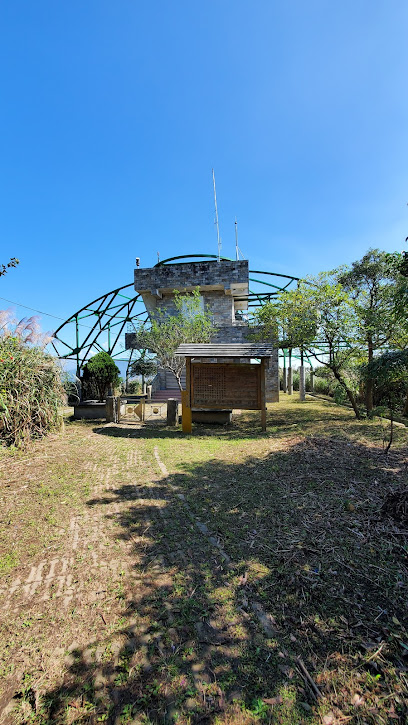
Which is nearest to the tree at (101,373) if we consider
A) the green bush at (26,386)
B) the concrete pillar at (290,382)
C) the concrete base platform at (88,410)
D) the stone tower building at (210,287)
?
the concrete base platform at (88,410)

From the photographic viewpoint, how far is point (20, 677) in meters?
1.93

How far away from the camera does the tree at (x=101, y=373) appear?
13.3m

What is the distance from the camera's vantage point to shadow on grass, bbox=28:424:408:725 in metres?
1.78

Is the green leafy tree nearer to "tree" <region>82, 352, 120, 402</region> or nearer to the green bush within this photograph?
"tree" <region>82, 352, 120, 402</region>

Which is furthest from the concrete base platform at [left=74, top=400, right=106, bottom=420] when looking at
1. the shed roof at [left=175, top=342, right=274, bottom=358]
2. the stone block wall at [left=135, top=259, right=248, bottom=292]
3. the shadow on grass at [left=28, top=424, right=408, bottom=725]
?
the stone block wall at [left=135, top=259, right=248, bottom=292]

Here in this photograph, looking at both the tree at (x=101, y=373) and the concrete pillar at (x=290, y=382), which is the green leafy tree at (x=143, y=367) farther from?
the concrete pillar at (x=290, y=382)

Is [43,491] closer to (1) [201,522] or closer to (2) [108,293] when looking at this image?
(1) [201,522]

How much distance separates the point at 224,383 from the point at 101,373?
618 centimetres

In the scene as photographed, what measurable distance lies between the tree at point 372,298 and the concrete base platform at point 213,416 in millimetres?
4769

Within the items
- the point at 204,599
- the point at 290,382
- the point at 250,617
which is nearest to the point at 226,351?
the point at 204,599

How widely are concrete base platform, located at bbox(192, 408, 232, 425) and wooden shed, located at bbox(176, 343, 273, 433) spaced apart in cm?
127

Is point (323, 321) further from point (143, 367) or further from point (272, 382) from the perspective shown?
point (143, 367)

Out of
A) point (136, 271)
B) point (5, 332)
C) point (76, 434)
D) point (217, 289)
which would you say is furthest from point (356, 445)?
point (136, 271)

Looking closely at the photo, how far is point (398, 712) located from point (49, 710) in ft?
6.34
